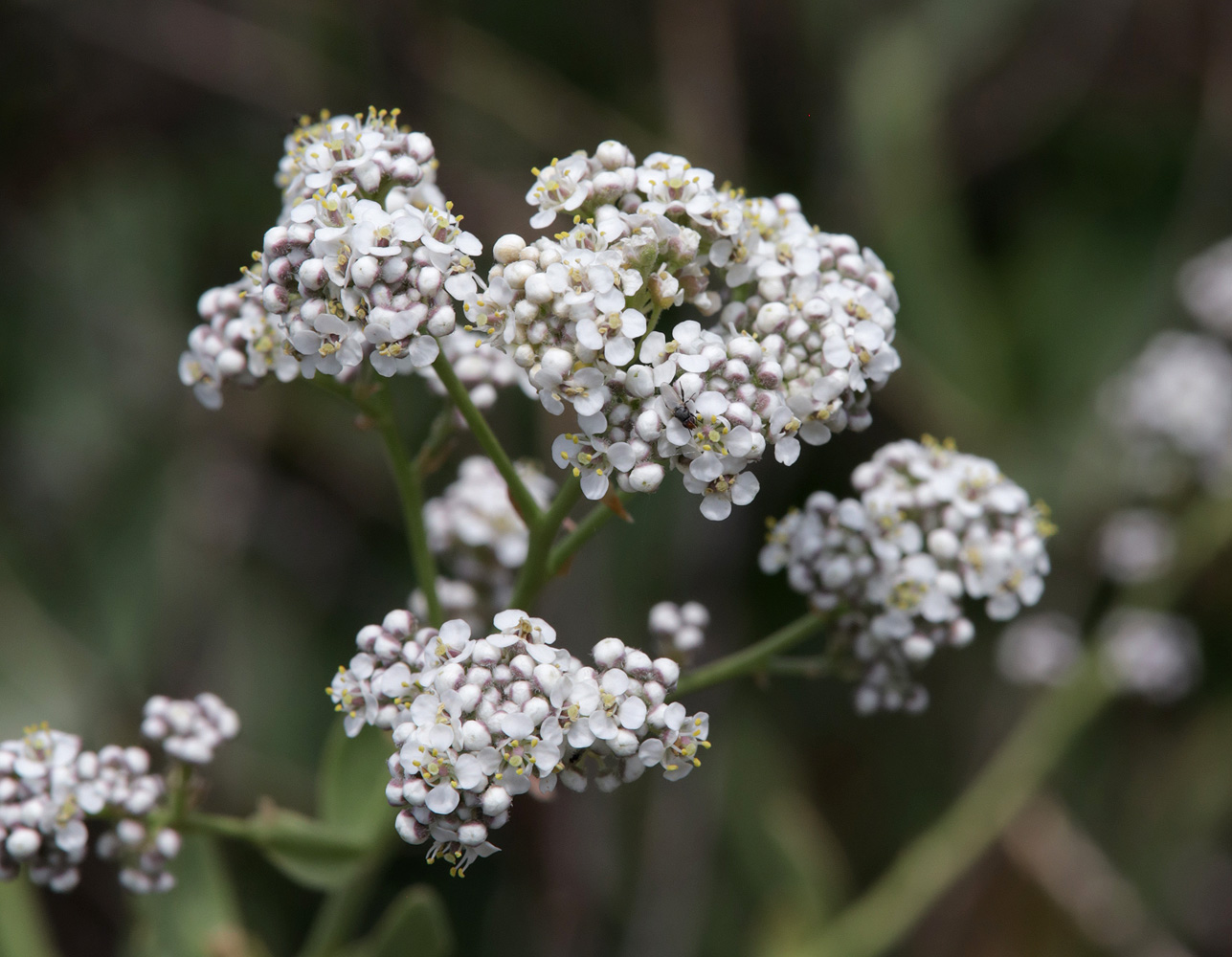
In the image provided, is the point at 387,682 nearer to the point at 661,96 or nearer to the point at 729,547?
the point at 729,547

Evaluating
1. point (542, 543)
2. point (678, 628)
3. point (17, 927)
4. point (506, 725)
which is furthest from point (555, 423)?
point (506, 725)

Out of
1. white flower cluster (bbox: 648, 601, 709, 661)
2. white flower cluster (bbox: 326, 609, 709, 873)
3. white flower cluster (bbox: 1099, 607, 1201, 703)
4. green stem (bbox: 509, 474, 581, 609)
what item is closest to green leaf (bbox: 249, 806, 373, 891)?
white flower cluster (bbox: 326, 609, 709, 873)

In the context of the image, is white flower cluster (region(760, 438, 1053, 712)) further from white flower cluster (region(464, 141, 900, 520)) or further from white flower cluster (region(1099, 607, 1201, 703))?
white flower cluster (region(1099, 607, 1201, 703))

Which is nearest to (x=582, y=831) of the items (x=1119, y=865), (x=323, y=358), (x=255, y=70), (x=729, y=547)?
(x=729, y=547)

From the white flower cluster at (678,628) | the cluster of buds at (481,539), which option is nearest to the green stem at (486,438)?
the white flower cluster at (678,628)

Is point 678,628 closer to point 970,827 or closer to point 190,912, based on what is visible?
point 190,912
